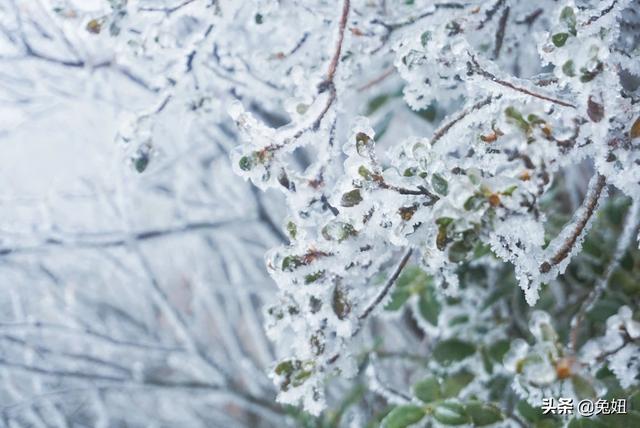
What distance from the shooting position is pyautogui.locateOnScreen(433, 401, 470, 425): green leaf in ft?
3.13

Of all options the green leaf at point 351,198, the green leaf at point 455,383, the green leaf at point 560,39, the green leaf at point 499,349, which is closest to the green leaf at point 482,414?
the green leaf at point 455,383

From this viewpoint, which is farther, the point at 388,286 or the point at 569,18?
the point at 388,286

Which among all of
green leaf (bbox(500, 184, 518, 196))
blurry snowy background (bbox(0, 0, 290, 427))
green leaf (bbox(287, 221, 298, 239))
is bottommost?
blurry snowy background (bbox(0, 0, 290, 427))

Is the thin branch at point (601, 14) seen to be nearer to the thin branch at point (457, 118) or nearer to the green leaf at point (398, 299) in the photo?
the thin branch at point (457, 118)

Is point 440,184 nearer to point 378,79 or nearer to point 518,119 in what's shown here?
point 518,119

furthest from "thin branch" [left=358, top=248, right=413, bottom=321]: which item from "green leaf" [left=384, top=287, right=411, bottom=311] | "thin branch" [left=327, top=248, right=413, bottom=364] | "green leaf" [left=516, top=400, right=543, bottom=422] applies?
"green leaf" [left=384, top=287, right=411, bottom=311]

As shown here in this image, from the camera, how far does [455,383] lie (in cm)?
120

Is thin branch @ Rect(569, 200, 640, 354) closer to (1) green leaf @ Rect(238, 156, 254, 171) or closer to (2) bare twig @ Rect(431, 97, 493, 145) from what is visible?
(2) bare twig @ Rect(431, 97, 493, 145)

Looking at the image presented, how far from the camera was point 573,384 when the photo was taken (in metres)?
0.60

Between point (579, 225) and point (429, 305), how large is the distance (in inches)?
28.6

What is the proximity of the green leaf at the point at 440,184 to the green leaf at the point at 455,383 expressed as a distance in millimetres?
669

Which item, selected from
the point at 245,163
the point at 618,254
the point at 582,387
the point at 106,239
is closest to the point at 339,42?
the point at 245,163

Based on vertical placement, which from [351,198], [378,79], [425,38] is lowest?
[378,79]

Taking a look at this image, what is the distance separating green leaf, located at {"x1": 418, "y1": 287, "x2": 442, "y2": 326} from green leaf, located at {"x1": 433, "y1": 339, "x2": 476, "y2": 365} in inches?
2.6
